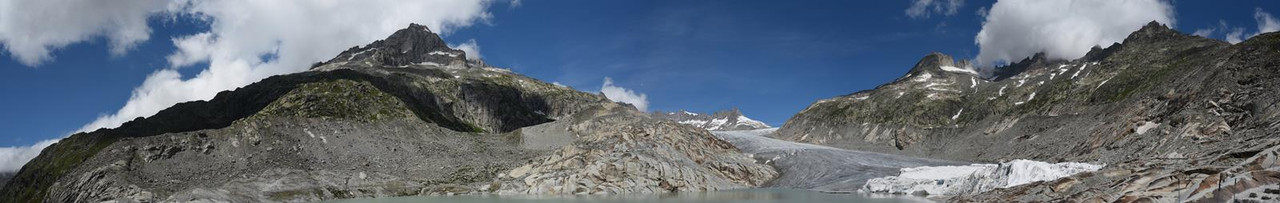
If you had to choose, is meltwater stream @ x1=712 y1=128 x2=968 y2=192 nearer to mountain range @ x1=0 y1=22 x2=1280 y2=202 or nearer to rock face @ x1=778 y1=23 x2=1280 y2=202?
mountain range @ x1=0 y1=22 x2=1280 y2=202

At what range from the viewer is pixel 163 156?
120438 mm

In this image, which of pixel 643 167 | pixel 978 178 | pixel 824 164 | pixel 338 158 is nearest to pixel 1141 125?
pixel 824 164

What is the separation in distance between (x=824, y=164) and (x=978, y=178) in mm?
68445

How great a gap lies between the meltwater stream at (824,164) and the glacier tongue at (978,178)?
31.7ft

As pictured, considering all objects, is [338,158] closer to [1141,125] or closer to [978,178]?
[978,178]

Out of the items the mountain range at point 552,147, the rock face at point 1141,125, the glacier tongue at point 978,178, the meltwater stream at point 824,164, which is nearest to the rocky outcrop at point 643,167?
the mountain range at point 552,147

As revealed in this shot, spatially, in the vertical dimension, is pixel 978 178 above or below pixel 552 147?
below

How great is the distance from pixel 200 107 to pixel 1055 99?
196m

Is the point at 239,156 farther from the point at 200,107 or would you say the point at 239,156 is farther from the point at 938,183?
the point at 938,183

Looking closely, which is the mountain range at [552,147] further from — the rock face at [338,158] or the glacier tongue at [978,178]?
the glacier tongue at [978,178]

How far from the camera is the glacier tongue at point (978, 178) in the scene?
221 feet

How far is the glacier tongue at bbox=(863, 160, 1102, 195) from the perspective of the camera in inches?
2657

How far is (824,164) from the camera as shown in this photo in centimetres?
14225

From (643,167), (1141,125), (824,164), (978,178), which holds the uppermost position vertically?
(1141,125)
